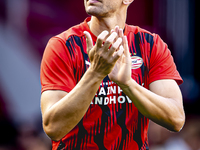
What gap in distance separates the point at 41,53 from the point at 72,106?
417 centimetres

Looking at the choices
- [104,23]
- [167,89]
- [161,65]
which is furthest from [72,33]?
[167,89]

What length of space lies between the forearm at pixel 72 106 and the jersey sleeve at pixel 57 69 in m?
0.21

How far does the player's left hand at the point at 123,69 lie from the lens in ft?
7.11

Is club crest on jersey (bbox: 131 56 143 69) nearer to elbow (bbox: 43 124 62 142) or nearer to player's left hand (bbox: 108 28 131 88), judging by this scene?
player's left hand (bbox: 108 28 131 88)

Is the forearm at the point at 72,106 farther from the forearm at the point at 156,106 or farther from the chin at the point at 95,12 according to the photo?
the chin at the point at 95,12

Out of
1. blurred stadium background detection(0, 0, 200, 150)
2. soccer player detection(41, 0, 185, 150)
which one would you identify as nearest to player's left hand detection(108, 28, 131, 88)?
soccer player detection(41, 0, 185, 150)

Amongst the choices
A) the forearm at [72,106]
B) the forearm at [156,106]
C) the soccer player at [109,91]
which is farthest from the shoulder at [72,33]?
the forearm at [156,106]

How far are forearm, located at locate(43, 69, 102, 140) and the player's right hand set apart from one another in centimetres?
6

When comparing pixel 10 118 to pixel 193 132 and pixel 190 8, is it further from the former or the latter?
pixel 190 8

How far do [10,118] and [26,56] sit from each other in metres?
1.19

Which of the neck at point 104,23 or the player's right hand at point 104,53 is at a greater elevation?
the neck at point 104,23

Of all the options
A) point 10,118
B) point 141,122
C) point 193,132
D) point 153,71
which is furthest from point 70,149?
point 193,132

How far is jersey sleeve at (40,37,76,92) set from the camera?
2.35 meters

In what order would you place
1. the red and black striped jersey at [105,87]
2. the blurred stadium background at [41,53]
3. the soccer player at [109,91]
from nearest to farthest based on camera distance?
the soccer player at [109,91], the red and black striped jersey at [105,87], the blurred stadium background at [41,53]
